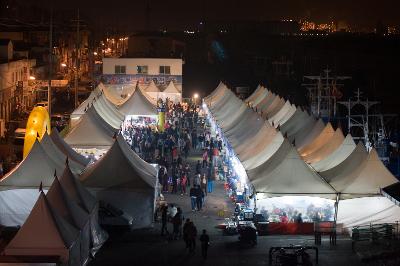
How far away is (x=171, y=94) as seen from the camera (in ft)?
151

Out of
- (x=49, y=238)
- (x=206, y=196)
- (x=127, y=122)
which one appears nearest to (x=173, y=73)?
(x=127, y=122)

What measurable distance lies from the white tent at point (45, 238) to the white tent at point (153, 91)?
3209 cm

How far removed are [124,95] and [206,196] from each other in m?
23.7

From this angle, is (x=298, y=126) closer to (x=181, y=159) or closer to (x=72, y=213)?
(x=181, y=159)

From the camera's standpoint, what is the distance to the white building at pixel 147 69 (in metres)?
48.1

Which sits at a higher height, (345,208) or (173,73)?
(173,73)

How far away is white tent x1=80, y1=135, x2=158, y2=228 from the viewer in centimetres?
1769

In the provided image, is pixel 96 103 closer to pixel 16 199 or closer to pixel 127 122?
pixel 127 122

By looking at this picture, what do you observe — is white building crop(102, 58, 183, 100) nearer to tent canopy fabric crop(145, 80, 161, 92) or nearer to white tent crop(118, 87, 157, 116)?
tent canopy fabric crop(145, 80, 161, 92)

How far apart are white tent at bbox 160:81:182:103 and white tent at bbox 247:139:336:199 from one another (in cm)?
2749

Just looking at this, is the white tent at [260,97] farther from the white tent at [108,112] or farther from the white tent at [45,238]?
the white tent at [45,238]

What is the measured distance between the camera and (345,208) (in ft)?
57.8

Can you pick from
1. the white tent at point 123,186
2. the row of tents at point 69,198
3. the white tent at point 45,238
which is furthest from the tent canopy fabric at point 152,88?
the white tent at point 45,238

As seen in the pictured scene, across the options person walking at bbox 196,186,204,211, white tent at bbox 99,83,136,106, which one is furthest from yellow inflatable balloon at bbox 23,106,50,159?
white tent at bbox 99,83,136,106
